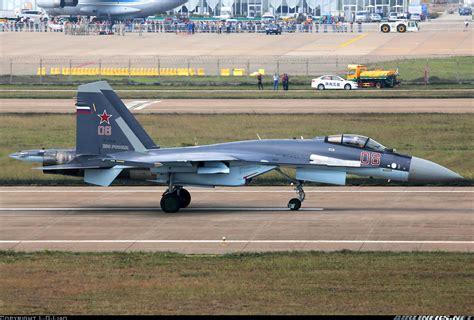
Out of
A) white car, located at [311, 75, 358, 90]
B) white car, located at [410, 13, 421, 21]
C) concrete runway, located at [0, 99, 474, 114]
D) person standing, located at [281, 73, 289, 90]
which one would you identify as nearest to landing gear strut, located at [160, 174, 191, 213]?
concrete runway, located at [0, 99, 474, 114]

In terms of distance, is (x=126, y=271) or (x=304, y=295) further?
(x=126, y=271)

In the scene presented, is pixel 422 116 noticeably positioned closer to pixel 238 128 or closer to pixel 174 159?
pixel 238 128

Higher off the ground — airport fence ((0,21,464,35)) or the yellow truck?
airport fence ((0,21,464,35))

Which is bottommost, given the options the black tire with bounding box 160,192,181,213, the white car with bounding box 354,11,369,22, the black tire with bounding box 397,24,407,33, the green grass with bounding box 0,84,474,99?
the black tire with bounding box 160,192,181,213

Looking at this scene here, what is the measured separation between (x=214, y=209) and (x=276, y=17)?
13821cm

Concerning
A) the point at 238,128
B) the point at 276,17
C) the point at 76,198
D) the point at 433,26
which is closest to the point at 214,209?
the point at 76,198

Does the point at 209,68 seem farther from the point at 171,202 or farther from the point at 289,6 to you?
the point at 289,6

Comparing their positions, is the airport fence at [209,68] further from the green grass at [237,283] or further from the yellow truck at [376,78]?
the green grass at [237,283]

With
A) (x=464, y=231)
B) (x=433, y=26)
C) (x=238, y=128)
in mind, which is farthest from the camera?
(x=433, y=26)

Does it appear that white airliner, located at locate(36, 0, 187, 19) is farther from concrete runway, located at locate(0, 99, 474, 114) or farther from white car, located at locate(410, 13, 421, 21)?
concrete runway, located at locate(0, 99, 474, 114)

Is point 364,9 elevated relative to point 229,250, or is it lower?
elevated

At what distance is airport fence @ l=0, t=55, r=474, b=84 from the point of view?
8325cm

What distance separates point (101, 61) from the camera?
323 feet

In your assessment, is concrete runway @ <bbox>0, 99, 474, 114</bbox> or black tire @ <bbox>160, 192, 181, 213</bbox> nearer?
black tire @ <bbox>160, 192, 181, 213</bbox>
